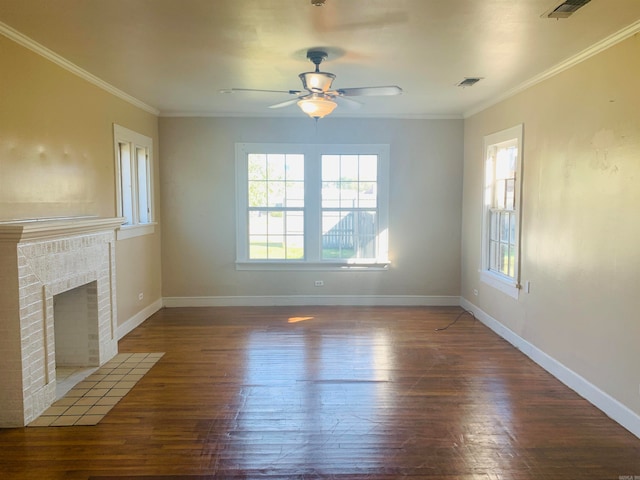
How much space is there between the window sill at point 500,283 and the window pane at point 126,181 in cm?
441

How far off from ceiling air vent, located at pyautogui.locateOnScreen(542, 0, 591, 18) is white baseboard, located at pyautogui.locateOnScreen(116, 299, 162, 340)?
4.73 m

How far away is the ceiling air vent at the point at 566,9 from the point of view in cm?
257

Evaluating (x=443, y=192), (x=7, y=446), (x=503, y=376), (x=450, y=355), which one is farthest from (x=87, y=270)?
(x=443, y=192)

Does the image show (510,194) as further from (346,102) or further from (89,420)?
(89,420)

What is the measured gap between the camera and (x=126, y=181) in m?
5.37

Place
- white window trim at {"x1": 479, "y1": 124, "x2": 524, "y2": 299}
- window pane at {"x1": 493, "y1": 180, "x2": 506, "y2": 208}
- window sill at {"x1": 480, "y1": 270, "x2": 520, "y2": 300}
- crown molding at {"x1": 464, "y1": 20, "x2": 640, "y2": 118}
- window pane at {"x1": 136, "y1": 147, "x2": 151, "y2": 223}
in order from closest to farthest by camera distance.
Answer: crown molding at {"x1": 464, "y1": 20, "x2": 640, "y2": 118} < white window trim at {"x1": 479, "y1": 124, "x2": 524, "y2": 299} < window sill at {"x1": 480, "y1": 270, "x2": 520, "y2": 300} < window pane at {"x1": 493, "y1": 180, "x2": 506, "y2": 208} < window pane at {"x1": 136, "y1": 147, "x2": 151, "y2": 223}

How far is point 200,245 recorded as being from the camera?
6.39 m

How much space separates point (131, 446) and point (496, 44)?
3.77 metres

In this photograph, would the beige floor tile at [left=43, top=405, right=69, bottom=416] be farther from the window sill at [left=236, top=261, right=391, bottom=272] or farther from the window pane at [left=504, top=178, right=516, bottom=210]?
the window pane at [left=504, top=178, right=516, bottom=210]

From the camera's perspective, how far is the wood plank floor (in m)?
2.58

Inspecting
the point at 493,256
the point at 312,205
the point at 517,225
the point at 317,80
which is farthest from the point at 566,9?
the point at 312,205

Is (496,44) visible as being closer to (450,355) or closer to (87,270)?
(450,355)

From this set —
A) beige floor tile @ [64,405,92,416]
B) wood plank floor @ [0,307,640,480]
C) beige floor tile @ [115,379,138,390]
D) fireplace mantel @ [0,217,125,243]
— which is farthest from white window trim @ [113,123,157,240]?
beige floor tile @ [64,405,92,416]

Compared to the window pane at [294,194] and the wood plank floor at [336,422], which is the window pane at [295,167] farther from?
the wood plank floor at [336,422]
